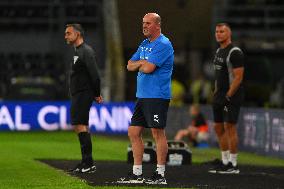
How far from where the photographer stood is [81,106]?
1409 centimetres

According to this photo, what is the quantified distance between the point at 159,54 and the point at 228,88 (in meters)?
2.97

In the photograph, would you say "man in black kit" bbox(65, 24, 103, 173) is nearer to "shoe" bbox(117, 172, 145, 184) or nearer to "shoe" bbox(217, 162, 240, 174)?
"shoe" bbox(117, 172, 145, 184)

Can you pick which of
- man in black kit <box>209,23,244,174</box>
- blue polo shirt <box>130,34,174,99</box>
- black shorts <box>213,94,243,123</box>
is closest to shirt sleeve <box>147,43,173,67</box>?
blue polo shirt <box>130,34,174,99</box>

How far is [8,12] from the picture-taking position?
34.7 meters

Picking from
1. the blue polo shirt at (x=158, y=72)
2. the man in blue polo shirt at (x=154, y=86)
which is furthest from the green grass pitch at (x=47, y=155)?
the blue polo shirt at (x=158, y=72)

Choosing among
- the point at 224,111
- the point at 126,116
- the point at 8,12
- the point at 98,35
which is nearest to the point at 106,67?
the point at 98,35

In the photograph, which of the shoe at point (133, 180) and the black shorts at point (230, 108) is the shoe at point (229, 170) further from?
the shoe at point (133, 180)

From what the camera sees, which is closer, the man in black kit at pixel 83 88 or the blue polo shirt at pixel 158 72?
the blue polo shirt at pixel 158 72

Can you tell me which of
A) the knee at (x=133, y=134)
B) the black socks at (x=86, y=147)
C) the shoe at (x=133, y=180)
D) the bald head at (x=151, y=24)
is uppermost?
the bald head at (x=151, y=24)

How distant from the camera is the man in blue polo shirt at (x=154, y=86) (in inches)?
480

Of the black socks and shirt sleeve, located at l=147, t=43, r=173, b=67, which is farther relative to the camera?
the black socks

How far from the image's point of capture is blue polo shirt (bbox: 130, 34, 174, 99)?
1224 centimetres

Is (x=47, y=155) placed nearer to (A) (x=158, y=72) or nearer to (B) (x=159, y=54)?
(A) (x=158, y=72)

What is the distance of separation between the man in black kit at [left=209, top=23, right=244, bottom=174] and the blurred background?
14.6 metres
